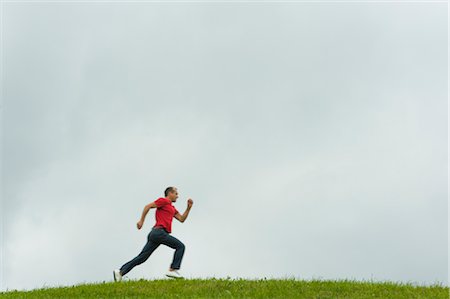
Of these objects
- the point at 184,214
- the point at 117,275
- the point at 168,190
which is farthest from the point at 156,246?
the point at 168,190

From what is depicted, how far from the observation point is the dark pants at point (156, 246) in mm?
18984

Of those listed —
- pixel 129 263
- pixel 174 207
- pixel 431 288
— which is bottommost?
pixel 431 288

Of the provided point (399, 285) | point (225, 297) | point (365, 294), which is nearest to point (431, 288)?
point (399, 285)

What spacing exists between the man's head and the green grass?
2.52 meters

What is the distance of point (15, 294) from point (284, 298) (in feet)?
24.1

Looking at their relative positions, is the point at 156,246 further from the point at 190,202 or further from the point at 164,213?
the point at 190,202

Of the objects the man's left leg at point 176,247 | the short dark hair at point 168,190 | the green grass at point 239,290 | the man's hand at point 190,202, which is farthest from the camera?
the short dark hair at point 168,190

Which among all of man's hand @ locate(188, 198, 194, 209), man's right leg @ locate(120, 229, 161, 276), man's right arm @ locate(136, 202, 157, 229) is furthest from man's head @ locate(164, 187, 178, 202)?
man's right leg @ locate(120, 229, 161, 276)

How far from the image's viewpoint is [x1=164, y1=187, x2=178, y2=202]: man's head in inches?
768

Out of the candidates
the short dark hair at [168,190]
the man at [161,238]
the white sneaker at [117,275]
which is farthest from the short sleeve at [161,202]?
the white sneaker at [117,275]

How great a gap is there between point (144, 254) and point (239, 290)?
3.59m

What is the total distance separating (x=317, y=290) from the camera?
55.2 ft

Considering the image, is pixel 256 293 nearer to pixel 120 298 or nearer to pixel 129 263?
pixel 120 298

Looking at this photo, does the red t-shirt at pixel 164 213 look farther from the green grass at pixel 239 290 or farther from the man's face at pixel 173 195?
the green grass at pixel 239 290
